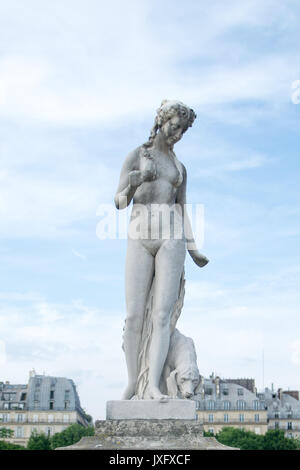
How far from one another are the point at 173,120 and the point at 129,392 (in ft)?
12.4

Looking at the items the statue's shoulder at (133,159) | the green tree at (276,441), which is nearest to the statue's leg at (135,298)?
the statue's shoulder at (133,159)

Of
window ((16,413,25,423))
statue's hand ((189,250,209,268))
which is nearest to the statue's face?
statue's hand ((189,250,209,268))

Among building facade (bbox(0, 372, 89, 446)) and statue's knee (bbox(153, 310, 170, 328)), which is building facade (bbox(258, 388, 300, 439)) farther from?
statue's knee (bbox(153, 310, 170, 328))

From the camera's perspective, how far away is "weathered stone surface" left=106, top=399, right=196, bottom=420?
350 inches

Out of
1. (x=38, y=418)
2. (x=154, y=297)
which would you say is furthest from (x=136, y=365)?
(x=38, y=418)

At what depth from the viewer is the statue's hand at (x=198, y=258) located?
10148 millimetres

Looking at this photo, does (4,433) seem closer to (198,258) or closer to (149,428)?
(198,258)

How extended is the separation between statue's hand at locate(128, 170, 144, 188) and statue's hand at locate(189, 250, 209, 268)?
138cm

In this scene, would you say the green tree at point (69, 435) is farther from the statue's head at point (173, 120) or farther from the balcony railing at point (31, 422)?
the statue's head at point (173, 120)

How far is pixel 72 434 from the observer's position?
7325 centimetres

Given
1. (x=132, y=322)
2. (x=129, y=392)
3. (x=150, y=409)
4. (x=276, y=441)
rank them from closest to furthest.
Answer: (x=150, y=409) < (x=129, y=392) < (x=132, y=322) < (x=276, y=441)

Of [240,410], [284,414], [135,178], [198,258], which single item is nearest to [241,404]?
[240,410]

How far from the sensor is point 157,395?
29.7ft
